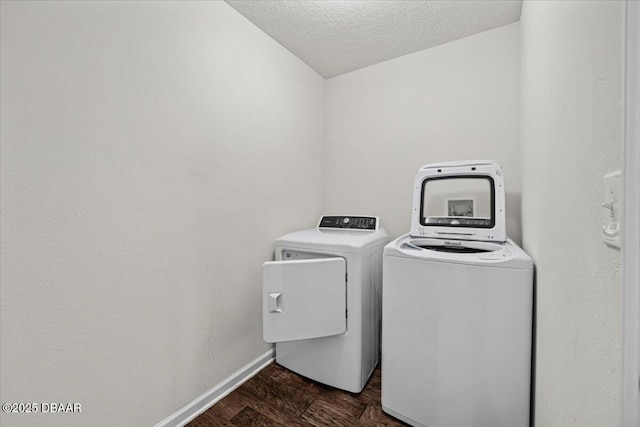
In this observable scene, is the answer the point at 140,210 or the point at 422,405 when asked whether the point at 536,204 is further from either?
the point at 140,210

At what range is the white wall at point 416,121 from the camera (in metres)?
1.79

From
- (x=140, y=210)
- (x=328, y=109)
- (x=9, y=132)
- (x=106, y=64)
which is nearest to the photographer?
(x=9, y=132)

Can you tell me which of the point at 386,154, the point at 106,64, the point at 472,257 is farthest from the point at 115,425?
the point at 386,154

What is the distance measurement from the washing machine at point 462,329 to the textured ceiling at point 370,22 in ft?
3.24

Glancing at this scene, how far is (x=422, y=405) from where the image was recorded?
1.28 m

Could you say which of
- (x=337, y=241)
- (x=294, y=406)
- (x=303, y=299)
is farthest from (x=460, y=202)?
(x=294, y=406)

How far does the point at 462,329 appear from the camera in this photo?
1.18 m

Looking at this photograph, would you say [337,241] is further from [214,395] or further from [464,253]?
[214,395]

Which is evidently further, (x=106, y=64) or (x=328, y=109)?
(x=328, y=109)

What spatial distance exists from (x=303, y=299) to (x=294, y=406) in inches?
23.4

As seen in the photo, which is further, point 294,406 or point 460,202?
point 460,202

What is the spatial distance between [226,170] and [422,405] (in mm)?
1625

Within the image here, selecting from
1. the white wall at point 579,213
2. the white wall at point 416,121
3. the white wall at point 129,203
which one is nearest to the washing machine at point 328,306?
the white wall at point 129,203

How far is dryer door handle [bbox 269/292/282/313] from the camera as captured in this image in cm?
145
